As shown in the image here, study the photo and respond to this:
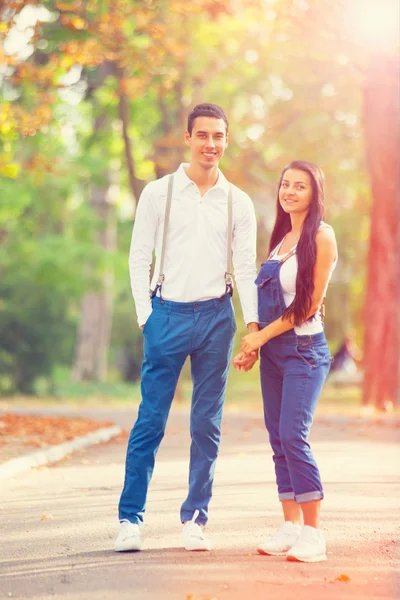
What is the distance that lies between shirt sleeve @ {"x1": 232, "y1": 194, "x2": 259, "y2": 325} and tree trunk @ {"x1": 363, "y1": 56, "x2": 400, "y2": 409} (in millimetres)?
15836

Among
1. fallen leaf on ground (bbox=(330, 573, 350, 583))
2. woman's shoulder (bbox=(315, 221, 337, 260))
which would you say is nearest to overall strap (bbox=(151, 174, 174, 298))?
woman's shoulder (bbox=(315, 221, 337, 260))

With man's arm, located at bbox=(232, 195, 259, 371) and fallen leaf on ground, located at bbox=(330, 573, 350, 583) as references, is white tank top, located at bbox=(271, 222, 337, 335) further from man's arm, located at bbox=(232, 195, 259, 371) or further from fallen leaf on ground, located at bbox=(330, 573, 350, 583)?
fallen leaf on ground, located at bbox=(330, 573, 350, 583)

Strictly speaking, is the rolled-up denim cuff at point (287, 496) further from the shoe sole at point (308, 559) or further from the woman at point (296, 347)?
the shoe sole at point (308, 559)

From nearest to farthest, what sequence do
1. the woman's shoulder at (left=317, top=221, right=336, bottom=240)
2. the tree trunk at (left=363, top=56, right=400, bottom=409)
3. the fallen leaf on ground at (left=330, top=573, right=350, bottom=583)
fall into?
the fallen leaf on ground at (left=330, top=573, right=350, bottom=583)
the woman's shoulder at (left=317, top=221, right=336, bottom=240)
the tree trunk at (left=363, top=56, right=400, bottom=409)

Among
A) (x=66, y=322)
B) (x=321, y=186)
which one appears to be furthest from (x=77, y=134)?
(x=321, y=186)

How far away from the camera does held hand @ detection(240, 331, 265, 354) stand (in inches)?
258

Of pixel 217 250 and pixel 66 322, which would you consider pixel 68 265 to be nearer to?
pixel 66 322

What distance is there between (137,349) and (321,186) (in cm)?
3502

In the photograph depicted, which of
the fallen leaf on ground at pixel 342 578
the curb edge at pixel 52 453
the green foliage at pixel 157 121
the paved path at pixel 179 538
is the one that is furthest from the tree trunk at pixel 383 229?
the fallen leaf on ground at pixel 342 578

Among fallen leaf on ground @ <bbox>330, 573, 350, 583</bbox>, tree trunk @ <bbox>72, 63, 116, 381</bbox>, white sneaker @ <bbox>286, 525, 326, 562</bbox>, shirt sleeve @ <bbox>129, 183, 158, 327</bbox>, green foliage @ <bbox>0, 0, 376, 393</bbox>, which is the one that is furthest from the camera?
tree trunk @ <bbox>72, 63, 116, 381</bbox>

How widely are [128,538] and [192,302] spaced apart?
50.0 inches

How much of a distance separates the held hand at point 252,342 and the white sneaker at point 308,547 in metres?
0.94

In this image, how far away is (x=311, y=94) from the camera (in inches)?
1065

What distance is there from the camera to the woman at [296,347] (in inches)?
255
